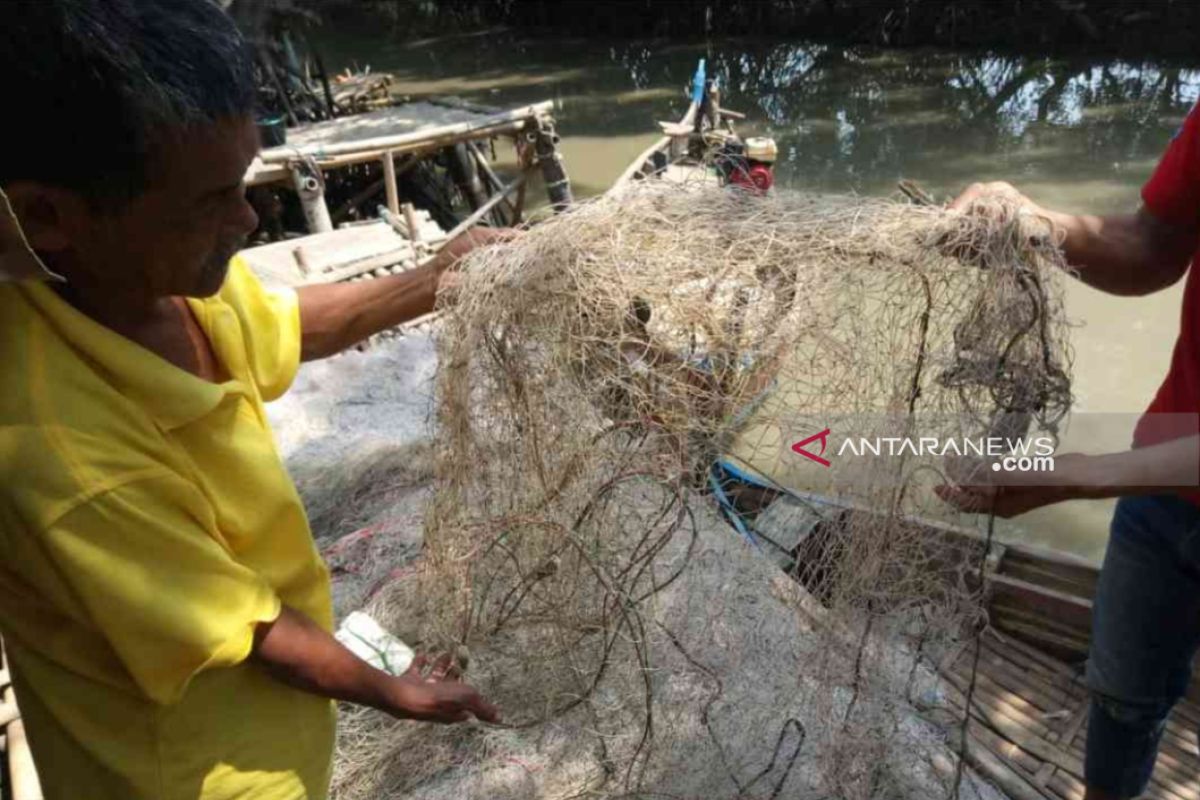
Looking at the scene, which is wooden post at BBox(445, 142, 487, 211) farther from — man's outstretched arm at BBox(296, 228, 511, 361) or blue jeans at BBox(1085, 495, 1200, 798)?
blue jeans at BBox(1085, 495, 1200, 798)

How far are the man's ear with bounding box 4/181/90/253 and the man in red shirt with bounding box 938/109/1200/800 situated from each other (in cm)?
124

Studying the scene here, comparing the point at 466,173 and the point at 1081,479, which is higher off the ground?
the point at 1081,479

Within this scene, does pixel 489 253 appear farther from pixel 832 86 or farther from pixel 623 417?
pixel 832 86

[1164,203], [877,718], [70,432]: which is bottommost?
[877,718]

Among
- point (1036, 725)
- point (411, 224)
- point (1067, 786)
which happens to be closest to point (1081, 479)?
point (1067, 786)

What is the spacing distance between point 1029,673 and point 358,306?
2.56m

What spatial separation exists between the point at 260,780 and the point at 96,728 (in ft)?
0.68

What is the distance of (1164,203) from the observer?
1566mm

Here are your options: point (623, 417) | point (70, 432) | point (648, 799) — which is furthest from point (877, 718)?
point (70, 432)

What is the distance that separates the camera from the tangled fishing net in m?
1.43

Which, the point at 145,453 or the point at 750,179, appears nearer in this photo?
the point at 145,453

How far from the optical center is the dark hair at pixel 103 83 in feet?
2.32

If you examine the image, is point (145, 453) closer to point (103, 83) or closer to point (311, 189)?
point (103, 83)

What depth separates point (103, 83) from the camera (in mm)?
732
